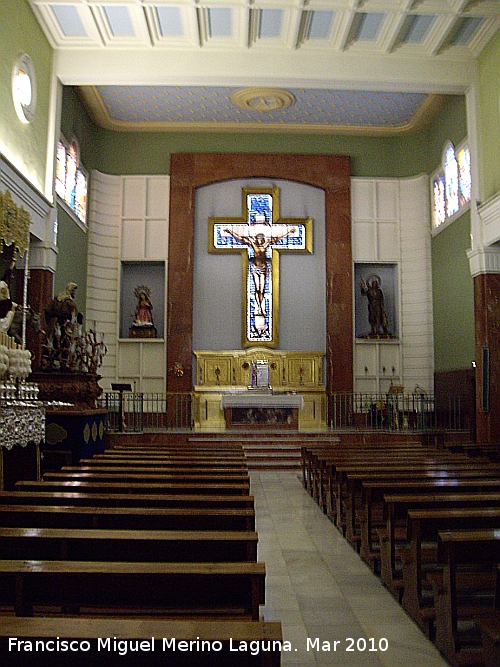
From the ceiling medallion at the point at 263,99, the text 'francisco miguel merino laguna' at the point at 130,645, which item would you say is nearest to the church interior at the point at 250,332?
the text 'francisco miguel merino laguna' at the point at 130,645

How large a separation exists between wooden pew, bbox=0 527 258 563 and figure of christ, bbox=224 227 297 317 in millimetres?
14955

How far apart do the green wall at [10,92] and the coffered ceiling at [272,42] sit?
0.41 m

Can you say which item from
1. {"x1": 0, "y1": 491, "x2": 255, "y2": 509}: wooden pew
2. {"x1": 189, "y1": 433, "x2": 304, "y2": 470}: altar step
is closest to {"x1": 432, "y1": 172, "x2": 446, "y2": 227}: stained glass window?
{"x1": 189, "y1": 433, "x2": 304, "y2": 470}: altar step

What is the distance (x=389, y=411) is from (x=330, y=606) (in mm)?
12400

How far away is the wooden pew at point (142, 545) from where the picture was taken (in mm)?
2684

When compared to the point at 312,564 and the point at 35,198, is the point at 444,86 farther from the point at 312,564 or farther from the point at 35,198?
the point at 312,564

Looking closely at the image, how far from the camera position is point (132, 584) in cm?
233

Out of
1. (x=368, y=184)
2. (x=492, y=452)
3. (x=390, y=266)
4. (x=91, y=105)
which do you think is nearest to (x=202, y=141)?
(x=91, y=105)

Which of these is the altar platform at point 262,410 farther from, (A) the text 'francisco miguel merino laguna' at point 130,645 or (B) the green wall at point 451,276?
(A) the text 'francisco miguel merino laguna' at point 130,645

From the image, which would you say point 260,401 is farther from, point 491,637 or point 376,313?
point 491,637

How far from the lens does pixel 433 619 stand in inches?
128

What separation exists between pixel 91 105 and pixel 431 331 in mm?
11302

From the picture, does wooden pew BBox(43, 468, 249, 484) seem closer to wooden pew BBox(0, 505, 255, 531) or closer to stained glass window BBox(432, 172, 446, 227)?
wooden pew BBox(0, 505, 255, 531)

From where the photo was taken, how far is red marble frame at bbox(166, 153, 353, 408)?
1723 centimetres
